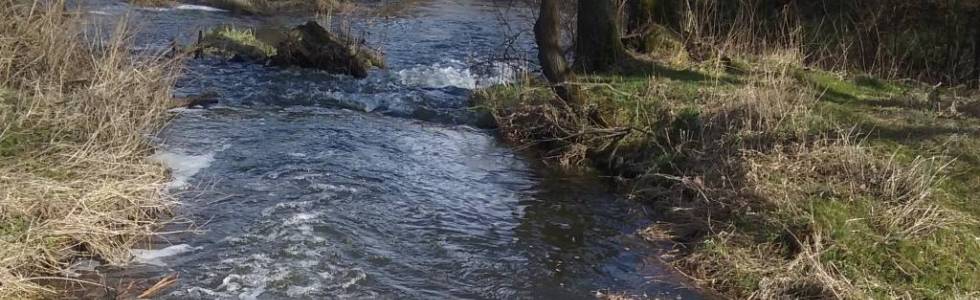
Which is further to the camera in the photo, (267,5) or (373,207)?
(267,5)

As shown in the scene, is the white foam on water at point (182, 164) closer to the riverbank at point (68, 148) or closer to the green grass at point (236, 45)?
the riverbank at point (68, 148)

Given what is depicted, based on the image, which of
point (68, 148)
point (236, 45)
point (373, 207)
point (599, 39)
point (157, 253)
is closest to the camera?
point (157, 253)

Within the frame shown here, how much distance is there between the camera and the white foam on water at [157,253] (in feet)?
24.0

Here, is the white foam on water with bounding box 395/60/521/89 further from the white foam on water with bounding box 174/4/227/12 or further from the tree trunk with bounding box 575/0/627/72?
the white foam on water with bounding box 174/4/227/12

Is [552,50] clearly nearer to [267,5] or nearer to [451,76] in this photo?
[451,76]

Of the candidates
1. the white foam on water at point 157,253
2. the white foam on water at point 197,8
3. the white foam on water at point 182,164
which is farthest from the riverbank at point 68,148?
the white foam on water at point 197,8

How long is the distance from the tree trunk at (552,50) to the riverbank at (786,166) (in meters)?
0.20

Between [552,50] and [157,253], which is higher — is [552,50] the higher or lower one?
the higher one

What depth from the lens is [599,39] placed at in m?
13.8

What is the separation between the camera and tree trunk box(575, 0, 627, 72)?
1374 centimetres

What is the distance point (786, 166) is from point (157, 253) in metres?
5.26

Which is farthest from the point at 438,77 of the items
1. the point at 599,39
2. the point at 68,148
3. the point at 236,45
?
the point at 68,148

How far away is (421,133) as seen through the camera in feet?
41.4

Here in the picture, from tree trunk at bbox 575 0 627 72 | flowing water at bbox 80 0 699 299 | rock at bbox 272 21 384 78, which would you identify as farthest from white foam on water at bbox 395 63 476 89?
tree trunk at bbox 575 0 627 72
